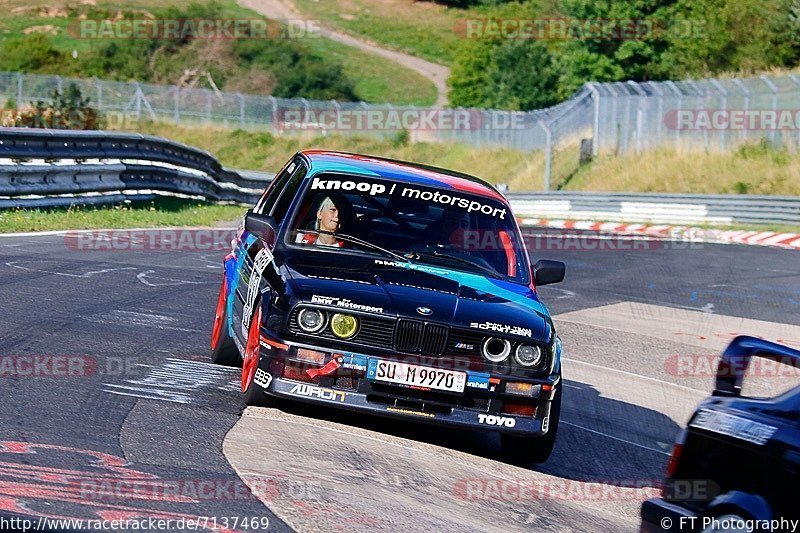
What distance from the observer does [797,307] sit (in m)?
16.1

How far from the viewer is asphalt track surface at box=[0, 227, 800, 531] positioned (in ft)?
18.3

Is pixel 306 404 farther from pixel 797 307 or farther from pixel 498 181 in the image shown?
pixel 498 181

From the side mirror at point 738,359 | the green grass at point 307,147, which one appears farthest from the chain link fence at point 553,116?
the side mirror at point 738,359

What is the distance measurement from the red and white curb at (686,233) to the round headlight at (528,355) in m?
18.6

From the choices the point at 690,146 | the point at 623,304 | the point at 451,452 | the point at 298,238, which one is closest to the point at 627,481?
the point at 451,452

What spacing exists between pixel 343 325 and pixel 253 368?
57 centimetres

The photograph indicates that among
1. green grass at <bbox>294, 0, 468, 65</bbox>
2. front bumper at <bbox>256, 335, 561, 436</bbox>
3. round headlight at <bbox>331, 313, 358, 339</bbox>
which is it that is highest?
green grass at <bbox>294, 0, 468, 65</bbox>

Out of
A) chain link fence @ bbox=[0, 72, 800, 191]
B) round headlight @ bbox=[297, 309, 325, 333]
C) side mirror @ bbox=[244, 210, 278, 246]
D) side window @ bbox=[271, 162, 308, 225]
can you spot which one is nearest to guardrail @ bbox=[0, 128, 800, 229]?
chain link fence @ bbox=[0, 72, 800, 191]

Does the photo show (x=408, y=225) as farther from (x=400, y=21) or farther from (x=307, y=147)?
(x=400, y=21)

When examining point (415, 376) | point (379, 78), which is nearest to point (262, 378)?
point (415, 376)

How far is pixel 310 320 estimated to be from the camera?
7.03 metres

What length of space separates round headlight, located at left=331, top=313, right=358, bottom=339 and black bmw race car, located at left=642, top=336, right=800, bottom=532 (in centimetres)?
244

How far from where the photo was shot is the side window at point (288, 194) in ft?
27.9

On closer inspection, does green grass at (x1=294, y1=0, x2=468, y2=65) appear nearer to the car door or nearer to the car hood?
the car door
